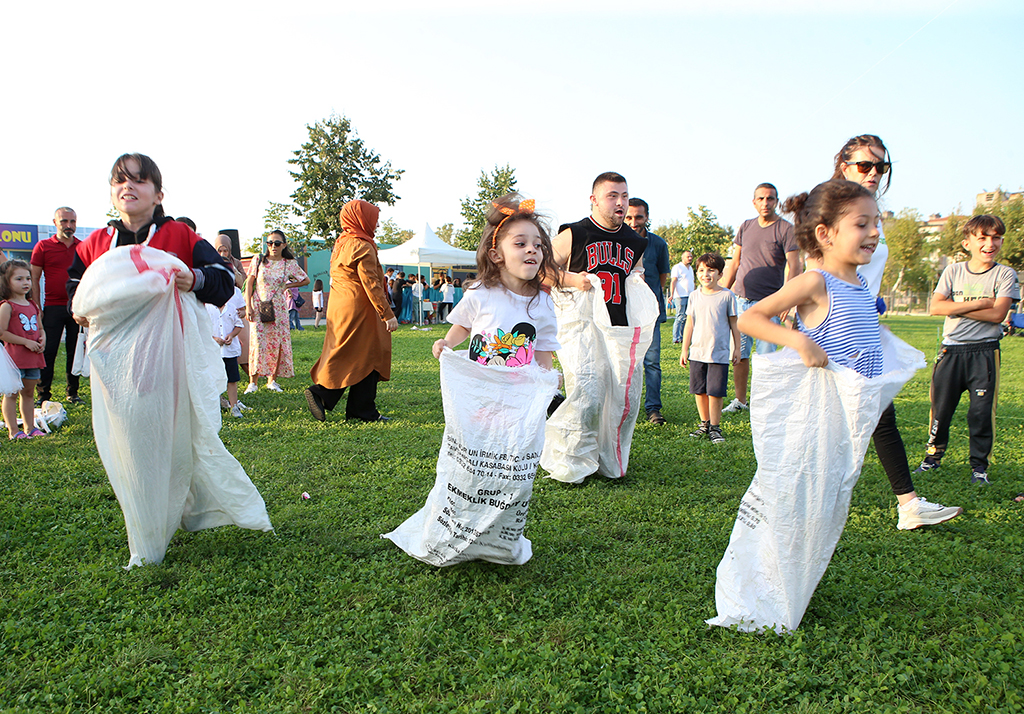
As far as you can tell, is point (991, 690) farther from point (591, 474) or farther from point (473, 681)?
point (591, 474)

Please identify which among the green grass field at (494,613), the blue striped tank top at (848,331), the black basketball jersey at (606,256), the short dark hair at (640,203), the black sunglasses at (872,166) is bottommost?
the green grass field at (494,613)

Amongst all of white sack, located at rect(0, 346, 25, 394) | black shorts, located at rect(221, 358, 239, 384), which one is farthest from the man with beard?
white sack, located at rect(0, 346, 25, 394)

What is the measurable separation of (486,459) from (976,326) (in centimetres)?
369

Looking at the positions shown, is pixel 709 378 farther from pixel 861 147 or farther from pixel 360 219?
pixel 360 219

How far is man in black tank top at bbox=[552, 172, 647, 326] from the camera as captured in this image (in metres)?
4.20

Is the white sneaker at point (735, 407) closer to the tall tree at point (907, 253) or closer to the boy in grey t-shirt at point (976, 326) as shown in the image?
the boy in grey t-shirt at point (976, 326)

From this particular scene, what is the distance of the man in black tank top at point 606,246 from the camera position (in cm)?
420

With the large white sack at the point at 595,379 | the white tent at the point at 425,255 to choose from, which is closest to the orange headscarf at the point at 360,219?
the large white sack at the point at 595,379

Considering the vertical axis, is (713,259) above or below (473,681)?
above

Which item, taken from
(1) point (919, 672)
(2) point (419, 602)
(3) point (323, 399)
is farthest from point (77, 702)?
(3) point (323, 399)

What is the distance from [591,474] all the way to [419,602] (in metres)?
1.86

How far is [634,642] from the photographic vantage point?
236cm

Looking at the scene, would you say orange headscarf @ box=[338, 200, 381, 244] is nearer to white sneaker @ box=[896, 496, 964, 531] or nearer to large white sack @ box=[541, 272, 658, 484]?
large white sack @ box=[541, 272, 658, 484]

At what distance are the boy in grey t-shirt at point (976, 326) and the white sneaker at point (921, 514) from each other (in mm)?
1104
